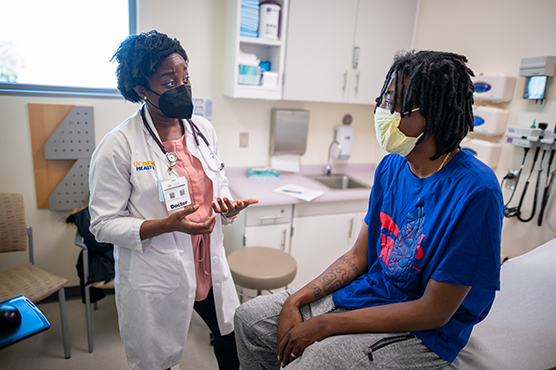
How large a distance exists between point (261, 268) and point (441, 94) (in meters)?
1.24

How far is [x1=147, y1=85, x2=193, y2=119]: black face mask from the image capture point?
1.35m

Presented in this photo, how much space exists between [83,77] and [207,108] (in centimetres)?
81

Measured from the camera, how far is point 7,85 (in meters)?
2.15

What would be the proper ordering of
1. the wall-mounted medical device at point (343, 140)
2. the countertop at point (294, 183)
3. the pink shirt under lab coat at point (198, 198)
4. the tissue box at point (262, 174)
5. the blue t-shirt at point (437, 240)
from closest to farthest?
the blue t-shirt at point (437, 240)
the pink shirt under lab coat at point (198, 198)
the countertop at point (294, 183)
the tissue box at point (262, 174)
the wall-mounted medical device at point (343, 140)

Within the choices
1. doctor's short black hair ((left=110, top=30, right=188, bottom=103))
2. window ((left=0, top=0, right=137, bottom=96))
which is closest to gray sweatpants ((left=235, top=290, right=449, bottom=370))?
doctor's short black hair ((left=110, top=30, right=188, bottom=103))

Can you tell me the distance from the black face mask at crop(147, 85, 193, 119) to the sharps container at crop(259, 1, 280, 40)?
45.6 inches

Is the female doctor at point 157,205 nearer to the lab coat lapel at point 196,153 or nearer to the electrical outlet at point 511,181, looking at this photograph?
the lab coat lapel at point 196,153

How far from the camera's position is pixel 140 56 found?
1.30m

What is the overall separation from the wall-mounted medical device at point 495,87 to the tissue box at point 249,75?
1.37 metres

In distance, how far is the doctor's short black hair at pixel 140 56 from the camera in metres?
1.30

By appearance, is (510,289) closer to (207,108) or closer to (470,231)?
(470,231)

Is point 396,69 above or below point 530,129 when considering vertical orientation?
above

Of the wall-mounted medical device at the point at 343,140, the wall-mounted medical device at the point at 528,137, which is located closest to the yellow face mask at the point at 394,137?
the wall-mounted medical device at the point at 528,137

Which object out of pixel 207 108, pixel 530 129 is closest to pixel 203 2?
pixel 207 108
